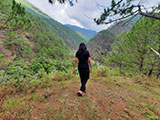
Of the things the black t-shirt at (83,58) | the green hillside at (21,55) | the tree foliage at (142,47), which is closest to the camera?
the black t-shirt at (83,58)

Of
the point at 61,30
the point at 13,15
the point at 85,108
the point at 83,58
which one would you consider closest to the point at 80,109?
the point at 85,108

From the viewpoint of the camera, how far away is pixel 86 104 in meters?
2.24

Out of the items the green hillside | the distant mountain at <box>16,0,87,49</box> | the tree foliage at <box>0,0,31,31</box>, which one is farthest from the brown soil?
the distant mountain at <box>16,0,87,49</box>

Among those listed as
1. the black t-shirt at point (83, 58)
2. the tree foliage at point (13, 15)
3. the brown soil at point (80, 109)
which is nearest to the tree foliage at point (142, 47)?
the brown soil at point (80, 109)

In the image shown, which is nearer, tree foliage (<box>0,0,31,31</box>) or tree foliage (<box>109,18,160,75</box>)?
tree foliage (<box>0,0,31,31</box>)

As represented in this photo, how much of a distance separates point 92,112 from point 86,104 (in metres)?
0.30

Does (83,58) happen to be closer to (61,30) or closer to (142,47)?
(142,47)

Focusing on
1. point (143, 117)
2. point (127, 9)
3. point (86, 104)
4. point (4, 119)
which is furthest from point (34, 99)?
point (127, 9)

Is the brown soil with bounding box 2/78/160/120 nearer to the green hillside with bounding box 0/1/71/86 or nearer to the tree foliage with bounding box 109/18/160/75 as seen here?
the green hillside with bounding box 0/1/71/86

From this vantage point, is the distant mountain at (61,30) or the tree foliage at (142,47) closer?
the tree foliage at (142,47)

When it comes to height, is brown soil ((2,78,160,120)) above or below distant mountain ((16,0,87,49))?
below

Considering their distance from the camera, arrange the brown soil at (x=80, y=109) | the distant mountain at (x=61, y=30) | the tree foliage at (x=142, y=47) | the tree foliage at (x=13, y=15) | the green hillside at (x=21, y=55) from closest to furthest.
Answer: the brown soil at (x=80, y=109), the tree foliage at (x=13, y=15), the green hillside at (x=21, y=55), the tree foliage at (x=142, y=47), the distant mountain at (x=61, y=30)

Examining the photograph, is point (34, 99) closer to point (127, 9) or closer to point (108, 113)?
point (108, 113)

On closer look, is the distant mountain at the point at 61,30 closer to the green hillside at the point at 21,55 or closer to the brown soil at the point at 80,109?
the green hillside at the point at 21,55
